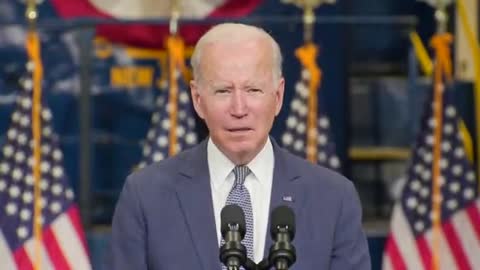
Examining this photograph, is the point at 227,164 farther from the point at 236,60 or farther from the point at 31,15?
the point at 31,15

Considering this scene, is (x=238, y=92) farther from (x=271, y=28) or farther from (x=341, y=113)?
(x=341, y=113)

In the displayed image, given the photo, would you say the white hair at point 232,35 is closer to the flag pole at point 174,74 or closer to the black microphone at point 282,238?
the black microphone at point 282,238

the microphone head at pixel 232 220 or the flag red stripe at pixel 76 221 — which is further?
the flag red stripe at pixel 76 221

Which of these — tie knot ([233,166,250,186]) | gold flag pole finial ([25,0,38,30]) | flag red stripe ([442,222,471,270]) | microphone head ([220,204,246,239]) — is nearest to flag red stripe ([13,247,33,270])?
gold flag pole finial ([25,0,38,30])

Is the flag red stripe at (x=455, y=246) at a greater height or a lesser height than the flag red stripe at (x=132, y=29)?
lesser

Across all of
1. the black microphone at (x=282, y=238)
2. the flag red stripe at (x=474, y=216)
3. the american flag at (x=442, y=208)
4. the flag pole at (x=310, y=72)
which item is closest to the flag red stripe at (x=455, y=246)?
the american flag at (x=442, y=208)

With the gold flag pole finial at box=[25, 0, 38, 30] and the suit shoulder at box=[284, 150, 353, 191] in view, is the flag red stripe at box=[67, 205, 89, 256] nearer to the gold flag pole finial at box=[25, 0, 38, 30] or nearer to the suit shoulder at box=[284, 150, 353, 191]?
the gold flag pole finial at box=[25, 0, 38, 30]

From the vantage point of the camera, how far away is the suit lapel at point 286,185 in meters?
3.21

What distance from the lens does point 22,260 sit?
662cm

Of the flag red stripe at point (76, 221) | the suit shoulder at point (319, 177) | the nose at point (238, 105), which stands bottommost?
the flag red stripe at point (76, 221)

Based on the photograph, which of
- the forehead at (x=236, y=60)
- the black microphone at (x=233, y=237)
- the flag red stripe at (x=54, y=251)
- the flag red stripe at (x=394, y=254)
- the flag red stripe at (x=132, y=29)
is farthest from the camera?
the flag red stripe at (x=132, y=29)

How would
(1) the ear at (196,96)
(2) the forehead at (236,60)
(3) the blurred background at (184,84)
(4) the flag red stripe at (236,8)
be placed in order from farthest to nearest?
(4) the flag red stripe at (236,8) < (3) the blurred background at (184,84) < (1) the ear at (196,96) < (2) the forehead at (236,60)

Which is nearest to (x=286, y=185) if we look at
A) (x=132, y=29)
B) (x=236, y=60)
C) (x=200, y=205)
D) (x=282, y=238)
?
(x=200, y=205)

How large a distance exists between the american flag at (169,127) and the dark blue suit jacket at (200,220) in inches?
140
